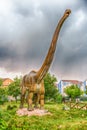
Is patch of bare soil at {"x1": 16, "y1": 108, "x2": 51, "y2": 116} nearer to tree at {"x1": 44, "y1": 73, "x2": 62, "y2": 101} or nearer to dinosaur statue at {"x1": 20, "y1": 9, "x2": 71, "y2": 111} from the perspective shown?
dinosaur statue at {"x1": 20, "y1": 9, "x2": 71, "y2": 111}

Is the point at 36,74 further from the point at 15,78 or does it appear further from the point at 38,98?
the point at 15,78

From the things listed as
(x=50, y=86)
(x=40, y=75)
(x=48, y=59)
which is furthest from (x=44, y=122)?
(x=50, y=86)

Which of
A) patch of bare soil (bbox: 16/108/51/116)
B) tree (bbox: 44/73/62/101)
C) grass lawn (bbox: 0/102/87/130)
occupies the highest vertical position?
tree (bbox: 44/73/62/101)

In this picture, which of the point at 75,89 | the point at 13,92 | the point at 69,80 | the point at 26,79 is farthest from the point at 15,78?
the point at 69,80

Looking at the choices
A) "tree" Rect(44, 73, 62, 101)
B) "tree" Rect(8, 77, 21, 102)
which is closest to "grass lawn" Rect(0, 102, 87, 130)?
"tree" Rect(44, 73, 62, 101)

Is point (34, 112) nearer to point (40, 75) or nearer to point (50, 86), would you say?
point (40, 75)

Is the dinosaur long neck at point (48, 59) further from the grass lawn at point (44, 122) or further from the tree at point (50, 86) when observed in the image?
the tree at point (50, 86)

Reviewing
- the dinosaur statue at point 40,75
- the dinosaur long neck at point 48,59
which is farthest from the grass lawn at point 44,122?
the dinosaur long neck at point 48,59

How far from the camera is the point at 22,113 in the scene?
20250 mm

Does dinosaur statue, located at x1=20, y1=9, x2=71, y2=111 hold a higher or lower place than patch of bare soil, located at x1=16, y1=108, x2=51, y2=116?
higher

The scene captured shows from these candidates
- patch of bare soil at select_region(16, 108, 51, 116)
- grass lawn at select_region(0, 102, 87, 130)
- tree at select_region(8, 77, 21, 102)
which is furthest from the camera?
tree at select_region(8, 77, 21, 102)

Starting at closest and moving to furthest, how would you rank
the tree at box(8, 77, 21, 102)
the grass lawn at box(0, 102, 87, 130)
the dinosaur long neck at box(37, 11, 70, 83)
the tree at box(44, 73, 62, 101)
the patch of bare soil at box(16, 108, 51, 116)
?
the grass lawn at box(0, 102, 87, 130) → the patch of bare soil at box(16, 108, 51, 116) → the dinosaur long neck at box(37, 11, 70, 83) → the tree at box(44, 73, 62, 101) → the tree at box(8, 77, 21, 102)

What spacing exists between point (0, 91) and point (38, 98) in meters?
26.9

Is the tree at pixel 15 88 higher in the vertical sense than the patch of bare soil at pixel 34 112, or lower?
higher
